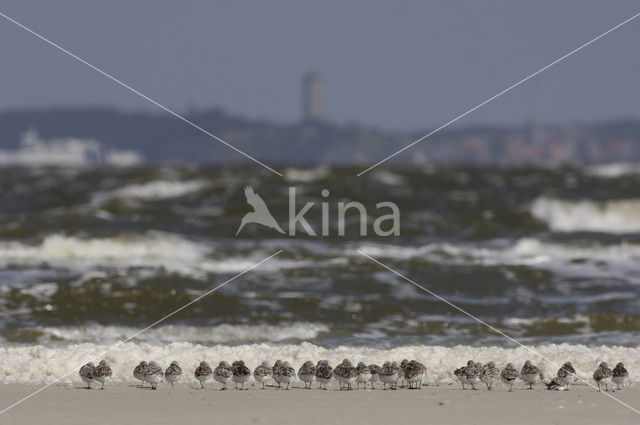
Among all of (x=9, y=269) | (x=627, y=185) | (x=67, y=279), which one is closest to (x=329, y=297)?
(x=67, y=279)

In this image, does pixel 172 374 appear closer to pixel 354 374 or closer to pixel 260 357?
pixel 260 357

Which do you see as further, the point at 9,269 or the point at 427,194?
the point at 427,194

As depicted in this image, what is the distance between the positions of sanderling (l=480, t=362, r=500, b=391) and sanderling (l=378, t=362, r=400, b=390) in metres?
0.71

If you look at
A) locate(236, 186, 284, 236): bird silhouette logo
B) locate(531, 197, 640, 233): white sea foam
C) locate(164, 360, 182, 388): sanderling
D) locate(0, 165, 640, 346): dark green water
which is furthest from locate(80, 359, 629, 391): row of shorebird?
locate(531, 197, 640, 233): white sea foam

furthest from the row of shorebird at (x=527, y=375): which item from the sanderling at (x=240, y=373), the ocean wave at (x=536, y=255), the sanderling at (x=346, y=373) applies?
the ocean wave at (x=536, y=255)

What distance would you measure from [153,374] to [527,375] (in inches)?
121

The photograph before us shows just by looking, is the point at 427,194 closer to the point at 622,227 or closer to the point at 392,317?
the point at 622,227

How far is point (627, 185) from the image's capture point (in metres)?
39.7

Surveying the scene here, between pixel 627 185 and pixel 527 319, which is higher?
pixel 627 185

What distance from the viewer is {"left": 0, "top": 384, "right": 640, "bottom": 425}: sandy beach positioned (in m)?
7.84

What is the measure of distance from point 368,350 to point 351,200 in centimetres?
2152

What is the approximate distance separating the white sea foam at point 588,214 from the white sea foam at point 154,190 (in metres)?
10.5

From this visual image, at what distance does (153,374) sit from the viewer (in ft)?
30.0

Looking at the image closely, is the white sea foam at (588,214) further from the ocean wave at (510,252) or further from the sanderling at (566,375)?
the sanderling at (566,375)
